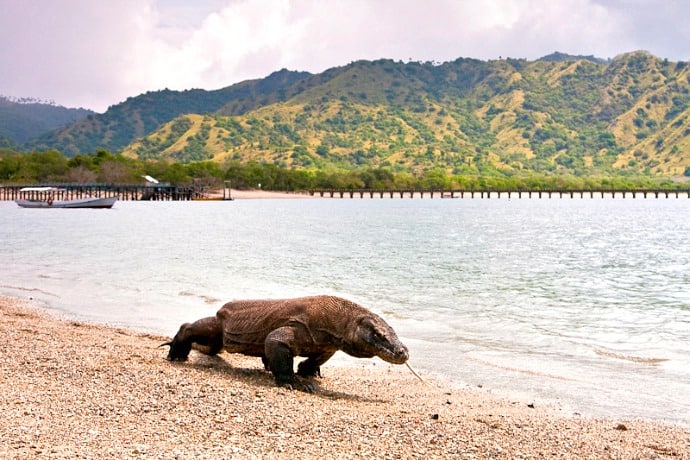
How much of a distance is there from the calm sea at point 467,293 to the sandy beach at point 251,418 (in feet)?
5.59

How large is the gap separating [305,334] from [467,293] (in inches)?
657

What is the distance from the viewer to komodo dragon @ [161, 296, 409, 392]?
32.8 ft

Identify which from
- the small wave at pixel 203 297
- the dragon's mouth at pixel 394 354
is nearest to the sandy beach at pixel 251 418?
the dragon's mouth at pixel 394 354

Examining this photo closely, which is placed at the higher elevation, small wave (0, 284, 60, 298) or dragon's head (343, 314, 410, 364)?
dragon's head (343, 314, 410, 364)

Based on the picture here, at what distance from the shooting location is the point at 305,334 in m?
10.2

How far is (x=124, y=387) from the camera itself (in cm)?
907

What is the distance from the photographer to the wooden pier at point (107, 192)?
149125 millimetres

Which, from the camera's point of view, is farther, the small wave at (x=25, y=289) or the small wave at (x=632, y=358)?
the small wave at (x=25, y=289)

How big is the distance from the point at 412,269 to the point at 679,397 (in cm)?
2326

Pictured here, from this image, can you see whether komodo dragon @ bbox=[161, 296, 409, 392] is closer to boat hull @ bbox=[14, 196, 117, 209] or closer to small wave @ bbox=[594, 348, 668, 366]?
small wave @ bbox=[594, 348, 668, 366]

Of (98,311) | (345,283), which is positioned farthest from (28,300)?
(345,283)

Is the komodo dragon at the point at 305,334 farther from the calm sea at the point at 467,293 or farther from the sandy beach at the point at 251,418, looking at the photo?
the calm sea at the point at 467,293

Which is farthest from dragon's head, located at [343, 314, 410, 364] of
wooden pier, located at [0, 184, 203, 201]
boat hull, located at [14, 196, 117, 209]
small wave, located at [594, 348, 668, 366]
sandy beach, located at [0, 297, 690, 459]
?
wooden pier, located at [0, 184, 203, 201]

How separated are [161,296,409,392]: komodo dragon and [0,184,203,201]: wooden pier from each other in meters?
132
